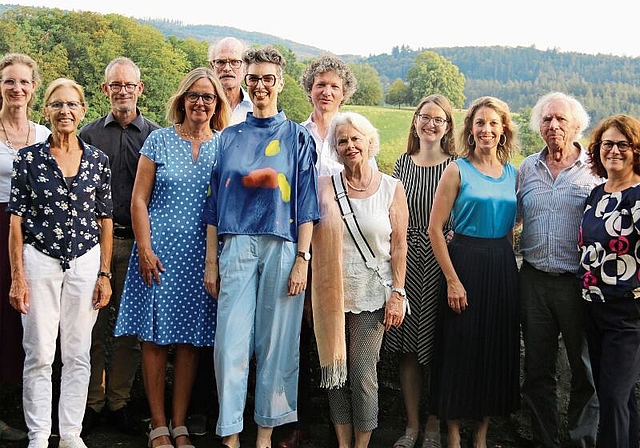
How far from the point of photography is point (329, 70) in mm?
4266

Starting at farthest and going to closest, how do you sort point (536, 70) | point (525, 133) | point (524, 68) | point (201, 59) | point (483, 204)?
1. point (536, 70)
2. point (524, 68)
3. point (201, 59)
4. point (525, 133)
5. point (483, 204)

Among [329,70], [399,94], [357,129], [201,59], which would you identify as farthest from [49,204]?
[399,94]

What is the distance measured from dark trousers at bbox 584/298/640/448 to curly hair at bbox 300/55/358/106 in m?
2.02

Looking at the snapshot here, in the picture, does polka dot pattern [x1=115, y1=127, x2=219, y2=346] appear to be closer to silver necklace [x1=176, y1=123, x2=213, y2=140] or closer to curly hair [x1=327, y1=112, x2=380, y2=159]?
silver necklace [x1=176, y1=123, x2=213, y2=140]

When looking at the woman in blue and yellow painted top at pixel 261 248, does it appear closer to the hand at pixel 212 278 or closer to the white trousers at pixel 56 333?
the hand at pixel 212 278

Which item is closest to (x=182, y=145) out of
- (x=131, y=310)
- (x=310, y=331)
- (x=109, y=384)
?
(x=131, y=310)

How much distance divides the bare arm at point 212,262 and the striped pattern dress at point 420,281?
109 cm

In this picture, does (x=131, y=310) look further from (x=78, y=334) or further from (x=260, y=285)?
(x=260, y=285)

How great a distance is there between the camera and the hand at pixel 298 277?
353 cm

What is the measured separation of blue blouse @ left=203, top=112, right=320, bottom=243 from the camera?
11.5 feet

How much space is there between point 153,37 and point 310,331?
2525 cm

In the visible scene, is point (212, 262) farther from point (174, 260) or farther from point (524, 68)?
point (524, 68)

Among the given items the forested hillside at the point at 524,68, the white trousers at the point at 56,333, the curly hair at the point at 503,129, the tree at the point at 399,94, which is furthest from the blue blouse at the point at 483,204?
the forested hillside at the point at 524,68

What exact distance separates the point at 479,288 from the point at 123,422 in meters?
2.28
